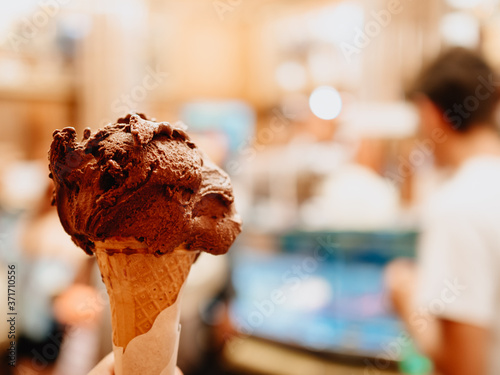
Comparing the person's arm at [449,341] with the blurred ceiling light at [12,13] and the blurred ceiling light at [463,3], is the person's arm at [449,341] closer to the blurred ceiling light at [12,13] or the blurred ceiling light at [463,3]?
the blurred ceiling light at [463,3]

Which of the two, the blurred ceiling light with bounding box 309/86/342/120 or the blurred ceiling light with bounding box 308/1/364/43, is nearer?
the blurred ceiling light with bounding box 309/86/342/120

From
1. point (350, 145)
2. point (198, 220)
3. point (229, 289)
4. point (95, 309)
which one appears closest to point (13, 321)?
point (198, 220)

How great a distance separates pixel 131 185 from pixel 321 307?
2828 mm

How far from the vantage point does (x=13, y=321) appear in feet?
4.85

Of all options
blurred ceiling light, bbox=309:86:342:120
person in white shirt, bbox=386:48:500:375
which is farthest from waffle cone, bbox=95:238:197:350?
blurred ceiling light, bbox=309:86:342:120

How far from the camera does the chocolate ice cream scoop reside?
105 cm

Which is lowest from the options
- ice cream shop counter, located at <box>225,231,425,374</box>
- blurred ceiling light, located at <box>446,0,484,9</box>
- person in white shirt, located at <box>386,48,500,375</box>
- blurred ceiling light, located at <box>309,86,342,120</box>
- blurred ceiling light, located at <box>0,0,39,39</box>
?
ice cream shop counter, located at <box>225,231,425,374</box>

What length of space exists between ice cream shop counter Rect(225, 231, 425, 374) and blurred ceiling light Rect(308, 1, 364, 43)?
2.49 metres

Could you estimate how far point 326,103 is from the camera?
5.19 meters

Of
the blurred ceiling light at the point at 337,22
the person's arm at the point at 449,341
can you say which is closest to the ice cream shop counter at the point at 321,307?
the person's arm at the point at 449,341

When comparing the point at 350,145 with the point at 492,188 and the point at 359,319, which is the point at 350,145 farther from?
the point at 492,188

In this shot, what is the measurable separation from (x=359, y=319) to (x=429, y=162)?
1.52m

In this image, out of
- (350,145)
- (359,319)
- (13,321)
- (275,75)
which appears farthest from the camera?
(275,75)
